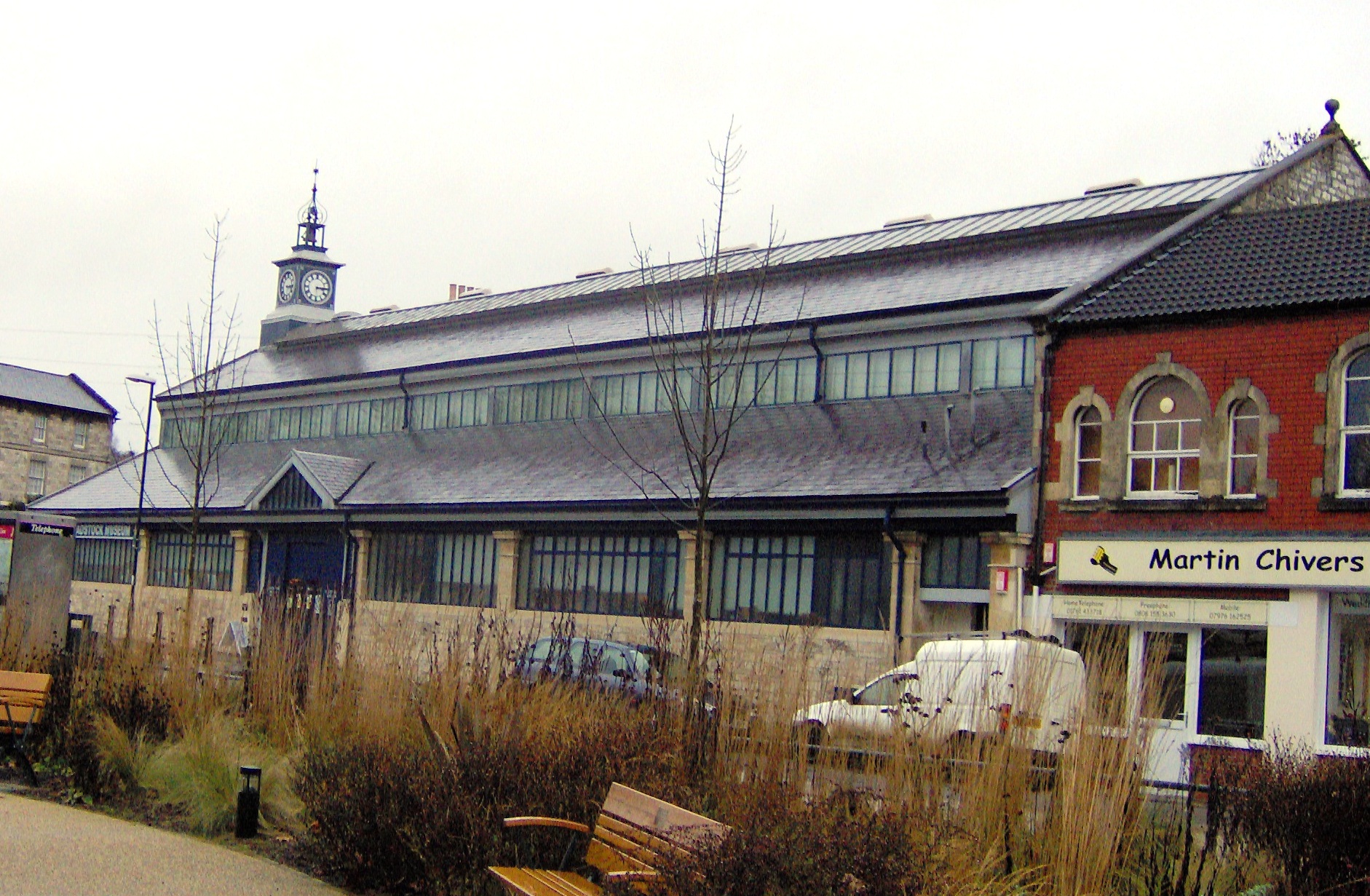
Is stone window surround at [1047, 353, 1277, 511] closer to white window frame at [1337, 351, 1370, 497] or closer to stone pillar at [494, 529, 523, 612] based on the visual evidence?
white window frame at [1337, 351, 1370, 497]

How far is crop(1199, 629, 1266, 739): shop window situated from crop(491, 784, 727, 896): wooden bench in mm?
14904

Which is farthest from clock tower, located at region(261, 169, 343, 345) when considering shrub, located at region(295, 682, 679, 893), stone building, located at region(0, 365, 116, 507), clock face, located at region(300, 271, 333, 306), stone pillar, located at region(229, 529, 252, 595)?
shrub, located at region(295, 682, 679, 893)

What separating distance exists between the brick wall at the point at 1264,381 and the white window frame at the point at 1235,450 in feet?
0.69

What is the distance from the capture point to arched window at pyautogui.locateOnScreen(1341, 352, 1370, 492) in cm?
2088

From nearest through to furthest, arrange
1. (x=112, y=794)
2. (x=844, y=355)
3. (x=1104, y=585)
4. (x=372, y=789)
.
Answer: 1. (x=372, y=789)
2. (x=112, y=794)
3. (x=1104, y=585)
4. (x=844, y=355)

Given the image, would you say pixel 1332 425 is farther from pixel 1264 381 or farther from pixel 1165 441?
pixel 1165 441

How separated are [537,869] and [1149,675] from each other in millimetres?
3589

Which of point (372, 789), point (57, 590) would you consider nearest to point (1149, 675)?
point (372, 789)

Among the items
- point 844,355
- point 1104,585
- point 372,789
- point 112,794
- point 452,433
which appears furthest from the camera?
point 452,433

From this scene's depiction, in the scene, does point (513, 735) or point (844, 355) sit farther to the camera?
point (844, 355)

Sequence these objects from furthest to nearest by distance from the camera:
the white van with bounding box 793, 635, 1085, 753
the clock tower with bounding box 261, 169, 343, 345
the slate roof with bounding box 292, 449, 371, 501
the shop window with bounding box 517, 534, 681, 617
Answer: the clock tower with bounding box 261, 169, 343, 345
the slate roof with bounding box 292, 449, 371, 501
the shop window with bounding box 517, 534, 681, 617
the white van with bounding box 793, 635, 1085, 753

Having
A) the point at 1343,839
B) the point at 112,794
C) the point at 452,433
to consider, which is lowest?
the point at 112,794

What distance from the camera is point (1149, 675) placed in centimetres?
870

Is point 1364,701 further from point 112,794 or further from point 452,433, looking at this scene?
point 452,433
